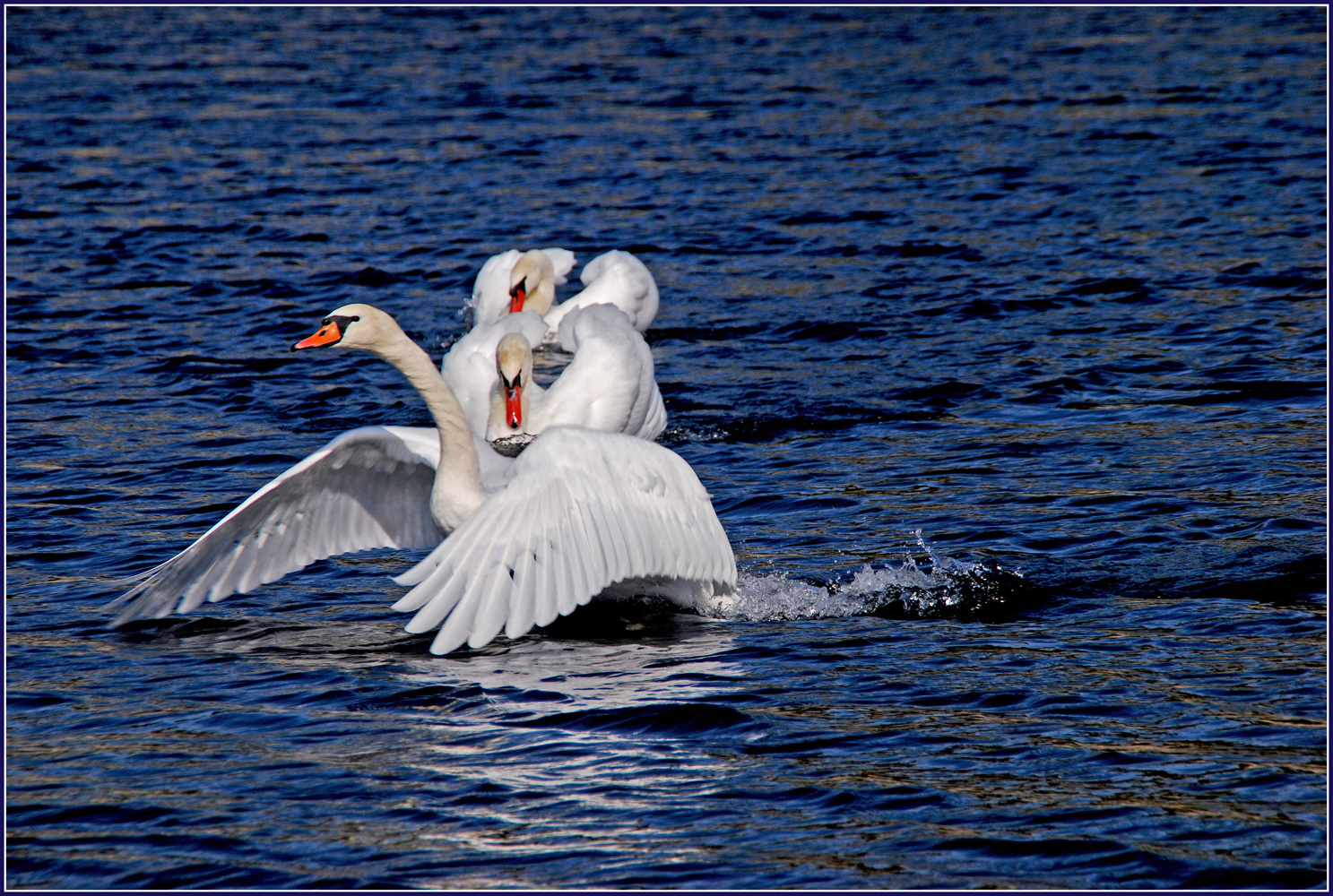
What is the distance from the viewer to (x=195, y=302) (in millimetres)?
14422

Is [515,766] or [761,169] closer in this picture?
[515,766]

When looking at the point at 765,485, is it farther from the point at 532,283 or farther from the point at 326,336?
the point at 532,283

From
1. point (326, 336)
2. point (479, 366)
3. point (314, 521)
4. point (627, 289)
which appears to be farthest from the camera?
point (627, 289)

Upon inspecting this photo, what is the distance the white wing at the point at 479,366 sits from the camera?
10602mm

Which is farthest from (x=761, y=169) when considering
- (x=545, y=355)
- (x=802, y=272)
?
(x=545, y=355)

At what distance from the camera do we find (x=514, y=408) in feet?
32.5

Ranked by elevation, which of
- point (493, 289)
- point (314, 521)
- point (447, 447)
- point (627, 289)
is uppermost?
point (493, 289)

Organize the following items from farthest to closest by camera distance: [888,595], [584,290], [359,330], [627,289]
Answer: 1. [584,290]
2. [627,289]
3. [888,595]
4. [359,330]

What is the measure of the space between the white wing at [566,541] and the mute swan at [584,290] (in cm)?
585

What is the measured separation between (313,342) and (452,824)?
2.41 meters

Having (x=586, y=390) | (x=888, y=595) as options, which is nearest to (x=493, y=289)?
(x=586, y=390)

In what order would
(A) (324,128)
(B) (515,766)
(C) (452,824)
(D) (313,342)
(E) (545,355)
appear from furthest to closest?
(A) (324,128) < (E) (545,355) < (D) (313,342) < (B) (515,766) < (C) (452,824)

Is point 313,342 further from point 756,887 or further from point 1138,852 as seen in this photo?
point 1138,852

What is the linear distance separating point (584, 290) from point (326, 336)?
6.51m
